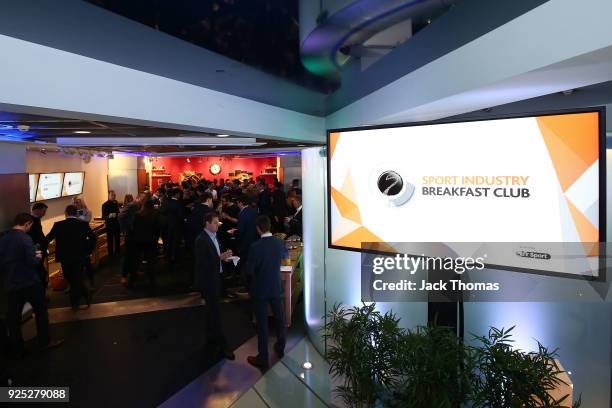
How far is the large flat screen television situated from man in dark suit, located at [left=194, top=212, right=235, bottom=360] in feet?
4.51

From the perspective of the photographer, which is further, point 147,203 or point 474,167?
point 147,203

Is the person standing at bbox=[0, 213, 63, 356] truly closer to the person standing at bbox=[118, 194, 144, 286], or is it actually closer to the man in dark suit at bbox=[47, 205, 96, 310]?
the man in dark suit at bbox=[47, 205, 96, 310]

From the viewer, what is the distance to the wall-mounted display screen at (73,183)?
26.5 ft

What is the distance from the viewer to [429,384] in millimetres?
1945

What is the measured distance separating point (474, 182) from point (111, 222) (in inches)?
282

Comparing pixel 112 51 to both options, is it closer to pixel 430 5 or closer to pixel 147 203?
pixel 430 5

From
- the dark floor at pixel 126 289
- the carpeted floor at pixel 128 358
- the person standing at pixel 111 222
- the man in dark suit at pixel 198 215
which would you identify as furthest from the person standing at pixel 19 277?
the person standing at pixel 111 222

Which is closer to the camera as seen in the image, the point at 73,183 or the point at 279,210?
the point at 279,210

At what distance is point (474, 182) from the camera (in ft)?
7.52

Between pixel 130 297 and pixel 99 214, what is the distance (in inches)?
202

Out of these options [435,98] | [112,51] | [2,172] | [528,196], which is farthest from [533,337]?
[2,172]

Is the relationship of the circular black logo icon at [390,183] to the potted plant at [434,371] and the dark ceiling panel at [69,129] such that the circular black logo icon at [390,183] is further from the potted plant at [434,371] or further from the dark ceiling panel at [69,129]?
the dark ceiling panel at [69,129]

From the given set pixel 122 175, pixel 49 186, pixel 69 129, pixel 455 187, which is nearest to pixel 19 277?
pixel 69 129

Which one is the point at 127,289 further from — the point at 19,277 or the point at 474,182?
the point at 474,182
